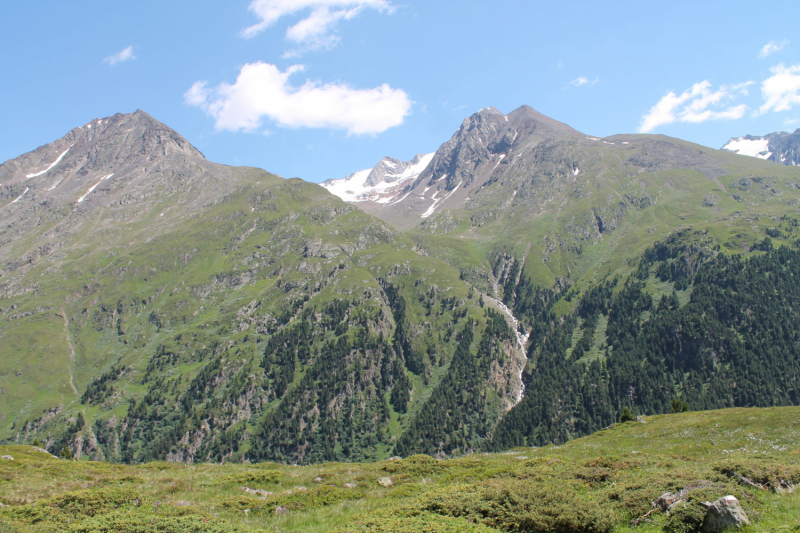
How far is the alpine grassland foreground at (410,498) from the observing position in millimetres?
18375

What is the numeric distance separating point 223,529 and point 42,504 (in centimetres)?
1250

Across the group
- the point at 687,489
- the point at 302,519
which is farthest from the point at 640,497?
the point at 302,519

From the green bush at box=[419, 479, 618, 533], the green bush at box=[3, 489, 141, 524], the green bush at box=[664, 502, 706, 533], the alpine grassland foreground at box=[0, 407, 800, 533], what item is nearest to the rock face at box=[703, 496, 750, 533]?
the green bush at box=[664, 502, 706, 533]

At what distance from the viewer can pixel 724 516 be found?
16.1 m

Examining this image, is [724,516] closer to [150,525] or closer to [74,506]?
[150,525]

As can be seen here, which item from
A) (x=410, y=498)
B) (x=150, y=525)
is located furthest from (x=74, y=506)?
(x=410, y=498)

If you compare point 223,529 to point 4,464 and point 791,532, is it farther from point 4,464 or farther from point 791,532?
point 4,464

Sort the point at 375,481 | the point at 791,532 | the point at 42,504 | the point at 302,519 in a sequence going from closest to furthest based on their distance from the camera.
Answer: the point at 791,532 → the point at 42,504 → the point at 302,519 → the point at 375,481

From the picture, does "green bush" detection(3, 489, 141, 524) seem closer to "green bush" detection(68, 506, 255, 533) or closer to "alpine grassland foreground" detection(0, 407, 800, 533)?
"alpine grassland foreground" detection(0, 407, 800, 533)

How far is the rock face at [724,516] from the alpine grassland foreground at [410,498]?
40 centimetres

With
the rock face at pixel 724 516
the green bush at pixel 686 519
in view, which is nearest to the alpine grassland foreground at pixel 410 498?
the green bush at pixel 686 519

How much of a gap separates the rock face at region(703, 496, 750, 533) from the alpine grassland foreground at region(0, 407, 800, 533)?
399mm

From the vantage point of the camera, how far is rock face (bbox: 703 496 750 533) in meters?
16.0

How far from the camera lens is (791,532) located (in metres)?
15.2
